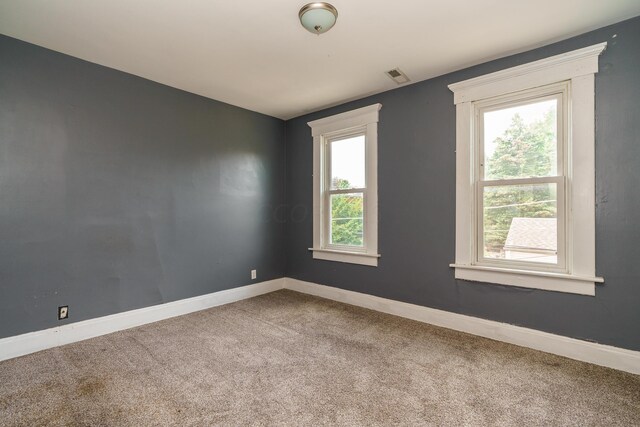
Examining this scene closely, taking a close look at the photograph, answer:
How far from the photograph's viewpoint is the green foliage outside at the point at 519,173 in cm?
251

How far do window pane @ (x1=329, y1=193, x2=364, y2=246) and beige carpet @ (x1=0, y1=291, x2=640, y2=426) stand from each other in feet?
4.00

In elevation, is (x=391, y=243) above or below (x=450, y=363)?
above

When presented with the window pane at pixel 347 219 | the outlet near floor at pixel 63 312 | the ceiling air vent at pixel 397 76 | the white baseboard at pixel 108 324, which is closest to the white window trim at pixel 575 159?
the ceiling air vent at pixel 397 76

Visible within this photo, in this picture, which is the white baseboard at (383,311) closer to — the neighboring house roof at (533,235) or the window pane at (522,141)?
the neighboring house roof at (533,235)

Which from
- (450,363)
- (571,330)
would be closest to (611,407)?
(571,330)

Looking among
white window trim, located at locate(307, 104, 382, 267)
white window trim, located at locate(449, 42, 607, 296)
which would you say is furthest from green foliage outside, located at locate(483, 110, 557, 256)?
white window trim, located at locate(307, 104, 382, 267)

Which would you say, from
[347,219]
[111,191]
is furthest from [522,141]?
[111,191]

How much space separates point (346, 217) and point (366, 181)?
550 mm

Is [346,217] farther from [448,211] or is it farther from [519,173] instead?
[519,173]

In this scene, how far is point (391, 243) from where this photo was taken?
11.2 ft

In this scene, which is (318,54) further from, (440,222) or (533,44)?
(440,222)

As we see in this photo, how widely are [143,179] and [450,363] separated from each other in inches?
128

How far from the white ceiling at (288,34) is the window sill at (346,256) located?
1.93 metres

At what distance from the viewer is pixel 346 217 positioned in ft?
12.8
